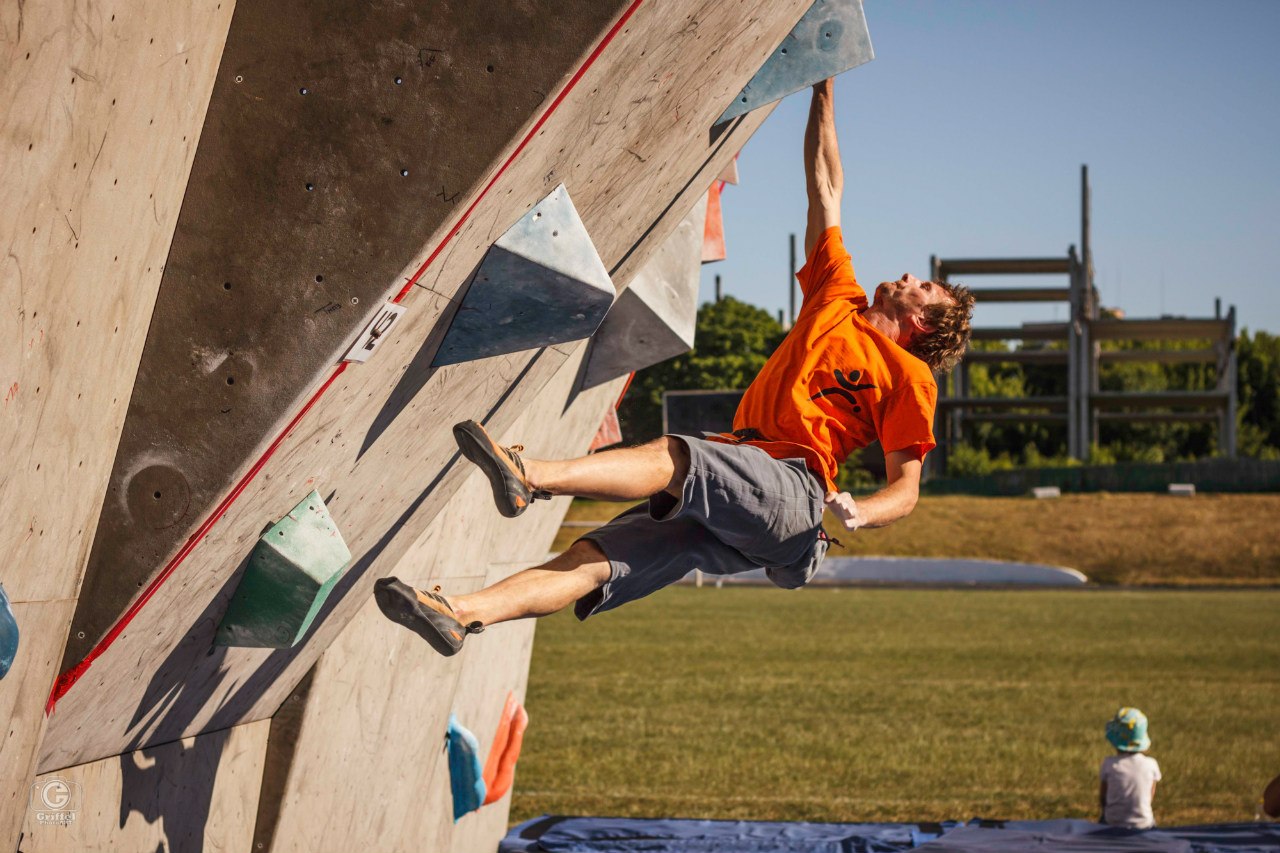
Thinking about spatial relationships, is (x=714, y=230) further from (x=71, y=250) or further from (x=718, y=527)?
(x=71, y=250)

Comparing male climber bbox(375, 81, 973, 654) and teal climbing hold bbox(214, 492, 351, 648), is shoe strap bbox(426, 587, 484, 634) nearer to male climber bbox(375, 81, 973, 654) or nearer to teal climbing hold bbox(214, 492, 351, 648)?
male climber bbox(375, 81, 973, 654)

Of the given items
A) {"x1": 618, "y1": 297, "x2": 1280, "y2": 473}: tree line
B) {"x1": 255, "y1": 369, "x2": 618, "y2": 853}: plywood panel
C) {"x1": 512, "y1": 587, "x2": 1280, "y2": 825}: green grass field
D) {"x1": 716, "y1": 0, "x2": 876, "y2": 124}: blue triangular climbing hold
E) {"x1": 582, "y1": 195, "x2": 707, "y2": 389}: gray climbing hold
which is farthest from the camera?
{"x1": 618, "y1": 297, "x2": 1280, "y2": 473}: tree line

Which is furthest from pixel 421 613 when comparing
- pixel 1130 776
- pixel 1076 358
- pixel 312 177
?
pixel 1076 358

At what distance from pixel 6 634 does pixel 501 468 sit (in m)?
1.46

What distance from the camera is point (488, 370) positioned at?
4684 mm

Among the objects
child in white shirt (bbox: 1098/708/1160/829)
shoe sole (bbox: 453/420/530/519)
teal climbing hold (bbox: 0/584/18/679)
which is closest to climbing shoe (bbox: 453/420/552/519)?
shoe sole (bbox: 453/420/530/519)

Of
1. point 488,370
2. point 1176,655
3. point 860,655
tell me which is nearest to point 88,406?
point 488,370

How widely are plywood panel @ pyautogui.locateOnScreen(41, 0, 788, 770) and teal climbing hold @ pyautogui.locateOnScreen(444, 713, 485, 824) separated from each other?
2.42m

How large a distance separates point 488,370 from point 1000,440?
3240 inches

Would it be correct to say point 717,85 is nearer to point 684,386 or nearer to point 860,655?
point 860,655

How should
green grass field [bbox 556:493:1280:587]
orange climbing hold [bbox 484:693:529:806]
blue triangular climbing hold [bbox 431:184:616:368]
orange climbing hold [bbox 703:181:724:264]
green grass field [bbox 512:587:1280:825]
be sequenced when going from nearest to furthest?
1. blue triangular climbing hold [bbox 431:184:616:368]
2. orange climbing hold [bbox 703:181:724:264]
3. orange climbing hold [bbox 484:693:529:806]
4. green grass field [bbox 512:587:1280:825]
5. green grass field [bbox 556:493:1280:587]

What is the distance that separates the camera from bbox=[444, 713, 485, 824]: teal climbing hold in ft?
25.4

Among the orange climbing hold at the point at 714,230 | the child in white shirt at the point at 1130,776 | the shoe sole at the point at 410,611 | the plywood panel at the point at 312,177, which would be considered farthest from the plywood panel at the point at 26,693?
A: the child in white shirt at the point at 1130,776

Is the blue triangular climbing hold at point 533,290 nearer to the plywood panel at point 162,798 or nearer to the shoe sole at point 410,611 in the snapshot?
the shoe sole at point 410,611
